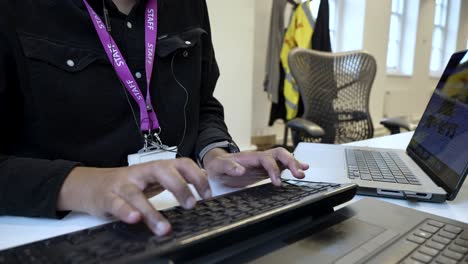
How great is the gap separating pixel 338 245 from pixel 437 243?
0.11 meters

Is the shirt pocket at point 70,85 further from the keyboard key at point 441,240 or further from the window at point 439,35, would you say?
the window at point 439,35

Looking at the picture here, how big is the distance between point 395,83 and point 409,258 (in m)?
5.23

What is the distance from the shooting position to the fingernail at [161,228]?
31 cm

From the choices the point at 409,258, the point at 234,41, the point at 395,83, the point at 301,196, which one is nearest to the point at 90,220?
the point at 301,196

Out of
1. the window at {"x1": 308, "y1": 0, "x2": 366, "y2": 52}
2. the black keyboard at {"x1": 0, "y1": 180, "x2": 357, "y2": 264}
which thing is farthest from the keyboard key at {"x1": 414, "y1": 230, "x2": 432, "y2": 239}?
the window at {"x1": 308, "y1": 0, "x2": 366, "y2": 52}

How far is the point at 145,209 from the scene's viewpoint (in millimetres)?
334

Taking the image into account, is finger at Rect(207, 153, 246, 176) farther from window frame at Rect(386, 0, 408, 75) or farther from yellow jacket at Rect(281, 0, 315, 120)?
window frame at Rect(386, 0, 408, 75)

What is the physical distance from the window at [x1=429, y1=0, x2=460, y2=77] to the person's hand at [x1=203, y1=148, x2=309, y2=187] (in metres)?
6.14

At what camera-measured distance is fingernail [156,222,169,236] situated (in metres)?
0.31

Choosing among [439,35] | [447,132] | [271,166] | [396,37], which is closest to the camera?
[271,166]

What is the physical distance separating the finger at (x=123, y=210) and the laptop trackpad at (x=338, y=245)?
0.13 m

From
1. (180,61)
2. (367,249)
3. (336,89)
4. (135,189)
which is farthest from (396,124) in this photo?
(135,189)

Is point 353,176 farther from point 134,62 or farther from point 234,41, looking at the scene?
point 234,41

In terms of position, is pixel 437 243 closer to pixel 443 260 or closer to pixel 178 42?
pixel 443 260
